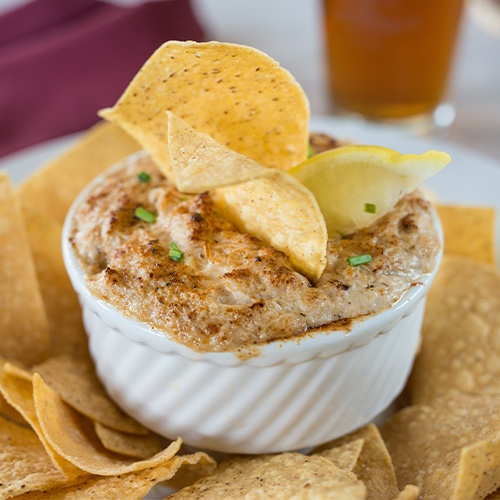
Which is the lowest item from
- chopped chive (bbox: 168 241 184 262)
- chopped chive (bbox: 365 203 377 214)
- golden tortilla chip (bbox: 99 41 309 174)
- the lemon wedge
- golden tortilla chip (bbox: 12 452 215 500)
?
golden tortilla chip (bbox: 12 452 215 500)

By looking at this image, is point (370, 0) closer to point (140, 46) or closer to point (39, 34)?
point (140, 46)

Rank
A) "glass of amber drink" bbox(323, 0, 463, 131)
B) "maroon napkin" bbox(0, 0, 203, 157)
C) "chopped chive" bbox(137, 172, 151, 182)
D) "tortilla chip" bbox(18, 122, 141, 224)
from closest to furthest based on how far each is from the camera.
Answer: "chopped chive" bbox(137, 172, 151, 182) < "tortilla chip" bbox(18, 122, 141, 224) < "glass of amber drink" bbox(323, 0, 463, 131) < "maroon napkin" bbox(0, 0, 203, 157)

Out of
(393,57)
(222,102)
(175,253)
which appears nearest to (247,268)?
(175,253)

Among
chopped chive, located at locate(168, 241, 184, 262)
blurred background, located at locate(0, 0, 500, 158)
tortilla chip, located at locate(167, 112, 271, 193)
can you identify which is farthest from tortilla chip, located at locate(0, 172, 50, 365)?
blurred background, located at locate(0, 0, 500, 158)

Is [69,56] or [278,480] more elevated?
[69,56]

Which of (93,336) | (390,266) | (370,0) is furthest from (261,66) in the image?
(370,0)

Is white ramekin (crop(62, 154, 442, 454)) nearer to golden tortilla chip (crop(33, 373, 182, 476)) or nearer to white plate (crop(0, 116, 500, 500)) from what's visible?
golden tortilla chip (crop(33, 373, 182, 476))

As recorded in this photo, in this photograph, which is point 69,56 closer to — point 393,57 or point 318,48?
point 318,48
